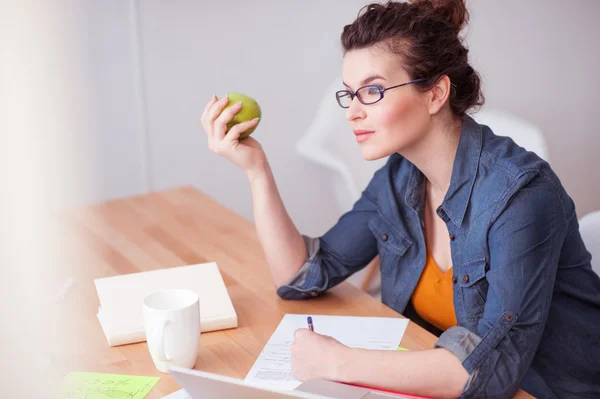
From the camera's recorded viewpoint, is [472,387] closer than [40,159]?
No

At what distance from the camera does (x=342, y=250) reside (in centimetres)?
146

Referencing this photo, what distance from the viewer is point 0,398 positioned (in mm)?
485

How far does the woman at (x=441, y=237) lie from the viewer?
3.42 feet

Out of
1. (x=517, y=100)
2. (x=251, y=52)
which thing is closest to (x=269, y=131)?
(x=251, y=52)

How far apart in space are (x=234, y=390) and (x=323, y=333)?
1.21 feet

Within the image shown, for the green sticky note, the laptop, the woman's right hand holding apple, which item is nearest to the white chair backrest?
the woman's right hand holding apple

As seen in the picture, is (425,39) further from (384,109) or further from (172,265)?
(172,265)

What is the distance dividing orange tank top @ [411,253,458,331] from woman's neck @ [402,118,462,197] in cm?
16

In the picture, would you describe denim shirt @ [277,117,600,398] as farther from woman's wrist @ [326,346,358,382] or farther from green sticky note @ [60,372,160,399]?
green sticky note @ [60,372,160,399]

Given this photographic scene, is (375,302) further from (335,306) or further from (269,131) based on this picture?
(269,131)

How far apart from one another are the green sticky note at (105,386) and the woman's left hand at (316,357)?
0.21 metres

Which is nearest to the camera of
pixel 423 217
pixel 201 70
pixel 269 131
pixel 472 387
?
pixel 472 387

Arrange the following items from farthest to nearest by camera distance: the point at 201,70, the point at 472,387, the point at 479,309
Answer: the point at 201,70 → the point at 479,309 → the point at 472,387

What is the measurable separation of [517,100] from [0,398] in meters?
2.98
